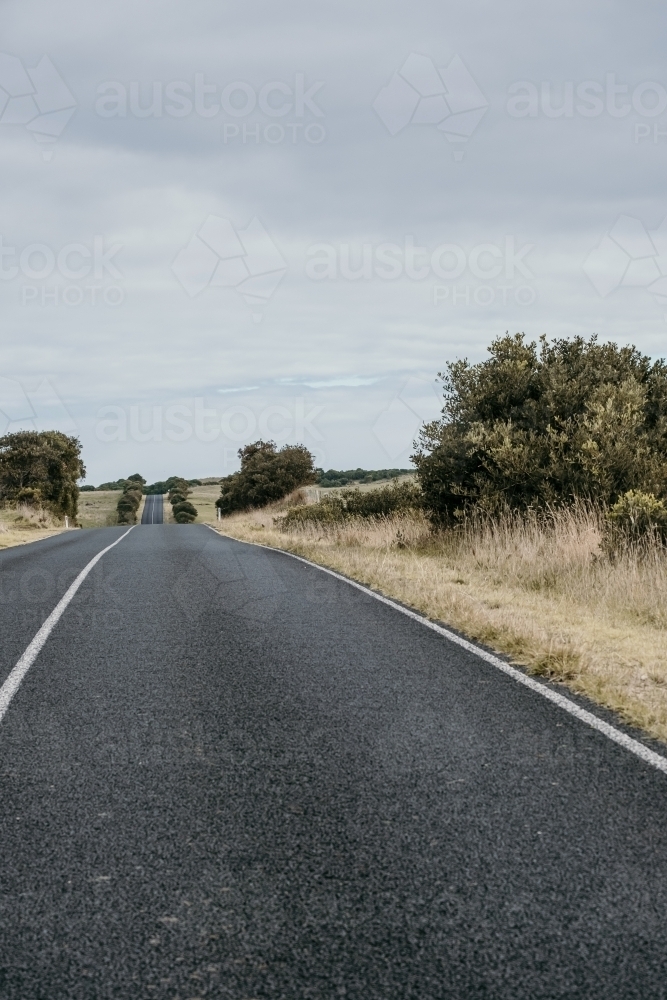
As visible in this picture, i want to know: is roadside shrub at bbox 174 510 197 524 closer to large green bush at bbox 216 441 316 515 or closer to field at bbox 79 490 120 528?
field at bbox 79 490 120 528

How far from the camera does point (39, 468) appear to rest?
61.7 meters

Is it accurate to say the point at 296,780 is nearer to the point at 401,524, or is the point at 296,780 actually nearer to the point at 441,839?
the point at 441,839

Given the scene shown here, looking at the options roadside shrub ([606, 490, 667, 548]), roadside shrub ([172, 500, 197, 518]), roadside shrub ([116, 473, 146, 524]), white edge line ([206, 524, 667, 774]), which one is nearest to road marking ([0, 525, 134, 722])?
white edge line ([206, 524, 667, 774])

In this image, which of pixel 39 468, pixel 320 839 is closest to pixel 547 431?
pixel 320 839

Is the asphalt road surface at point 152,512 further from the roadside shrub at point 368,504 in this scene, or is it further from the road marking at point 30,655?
the road marking at point 30,655

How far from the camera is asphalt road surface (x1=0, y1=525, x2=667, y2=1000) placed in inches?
116

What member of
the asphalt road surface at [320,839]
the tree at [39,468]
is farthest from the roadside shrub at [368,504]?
the tree at [39,468]

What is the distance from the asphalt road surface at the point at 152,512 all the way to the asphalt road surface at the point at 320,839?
75559 mm

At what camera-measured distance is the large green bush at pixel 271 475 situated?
62656 mm

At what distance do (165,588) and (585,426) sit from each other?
29.7ft

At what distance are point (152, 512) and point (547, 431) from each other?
3164 inches

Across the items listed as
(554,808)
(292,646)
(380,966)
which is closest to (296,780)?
(554,808)

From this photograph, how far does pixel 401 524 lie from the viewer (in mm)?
21969

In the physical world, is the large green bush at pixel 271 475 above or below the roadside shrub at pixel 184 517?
above
